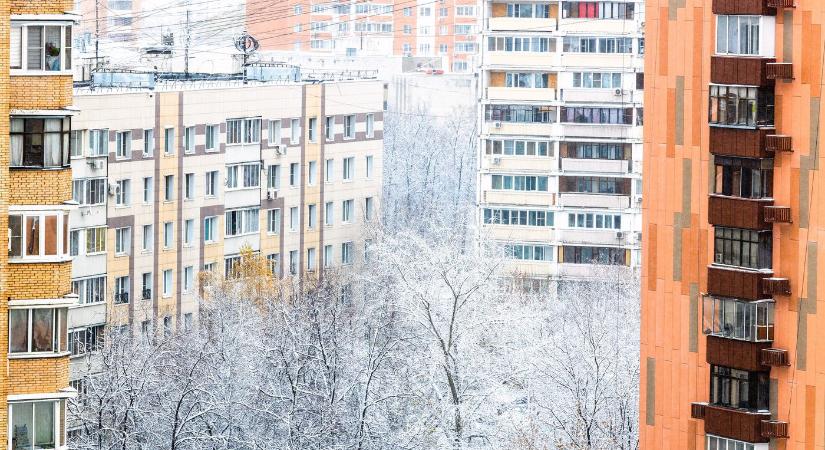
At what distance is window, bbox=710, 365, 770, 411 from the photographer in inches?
1449

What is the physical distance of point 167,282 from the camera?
265ft

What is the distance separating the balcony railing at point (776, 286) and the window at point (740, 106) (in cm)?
260

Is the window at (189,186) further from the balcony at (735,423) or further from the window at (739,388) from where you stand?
the balcony at (735,423)

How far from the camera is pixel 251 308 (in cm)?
7406

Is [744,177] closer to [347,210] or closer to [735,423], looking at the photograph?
[735,423]

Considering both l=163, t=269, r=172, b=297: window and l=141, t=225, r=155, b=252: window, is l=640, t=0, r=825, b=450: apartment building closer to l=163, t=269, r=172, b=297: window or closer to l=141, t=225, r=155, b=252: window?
l=141, t=225, r=155, b=252: window

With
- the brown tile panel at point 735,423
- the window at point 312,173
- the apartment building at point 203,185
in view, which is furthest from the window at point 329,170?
the brown tile panel at point 735,423

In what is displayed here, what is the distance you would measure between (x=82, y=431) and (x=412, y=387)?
9.20 metres

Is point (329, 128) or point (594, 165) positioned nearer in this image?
point (329, 128)

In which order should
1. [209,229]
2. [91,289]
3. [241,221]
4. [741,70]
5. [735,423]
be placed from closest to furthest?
[735,423], [741,70], [91,289], [209,229], [241,221]

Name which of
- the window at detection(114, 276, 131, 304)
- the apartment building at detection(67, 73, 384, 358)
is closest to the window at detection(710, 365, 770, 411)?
the apartment building at detection(67, 73, 384, 358)

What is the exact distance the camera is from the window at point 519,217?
93.7 m

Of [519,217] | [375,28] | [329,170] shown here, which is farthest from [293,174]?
[375,28]

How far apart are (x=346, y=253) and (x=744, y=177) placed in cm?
5653
